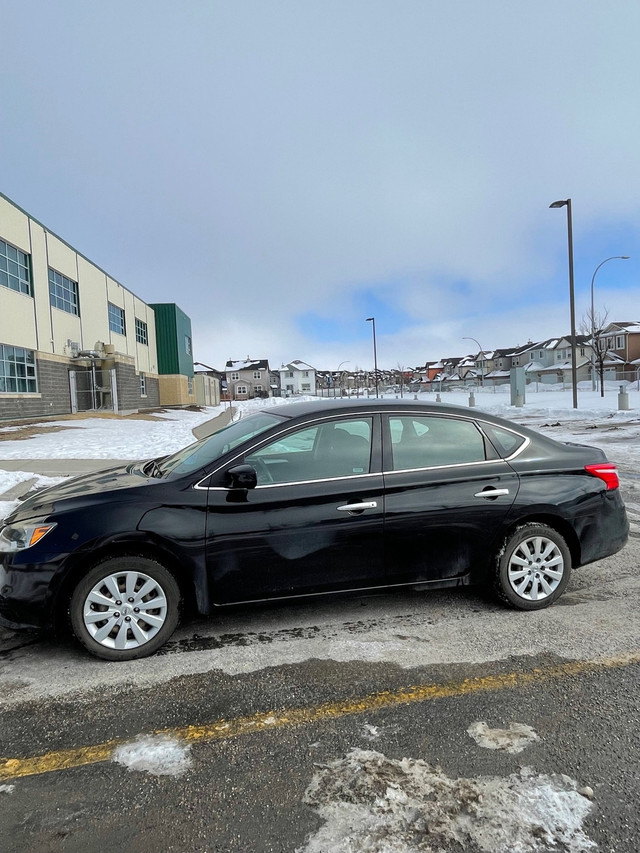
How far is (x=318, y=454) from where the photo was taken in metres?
3.91

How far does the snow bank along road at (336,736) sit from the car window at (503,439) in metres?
1.22

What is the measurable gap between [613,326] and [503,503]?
269 ft

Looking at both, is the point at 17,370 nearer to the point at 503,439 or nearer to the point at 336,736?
the point at 503,439

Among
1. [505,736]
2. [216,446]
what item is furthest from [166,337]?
[505,736]

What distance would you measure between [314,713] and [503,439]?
246cm

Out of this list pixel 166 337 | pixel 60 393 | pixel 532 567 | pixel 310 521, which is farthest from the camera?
pixel 166 337

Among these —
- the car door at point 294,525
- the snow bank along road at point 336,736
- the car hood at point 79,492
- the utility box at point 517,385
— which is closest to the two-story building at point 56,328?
the car hood at point 79,492

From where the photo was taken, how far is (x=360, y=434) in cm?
391

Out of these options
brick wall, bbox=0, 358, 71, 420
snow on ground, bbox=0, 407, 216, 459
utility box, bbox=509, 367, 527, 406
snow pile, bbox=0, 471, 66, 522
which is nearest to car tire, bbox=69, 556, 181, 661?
snow pile, bbox=0, 471, 66, 522

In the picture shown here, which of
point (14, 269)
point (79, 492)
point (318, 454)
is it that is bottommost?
point (79, 492)

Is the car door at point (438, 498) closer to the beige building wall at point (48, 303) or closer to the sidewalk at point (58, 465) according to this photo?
the sidewalk at point (58, 465)

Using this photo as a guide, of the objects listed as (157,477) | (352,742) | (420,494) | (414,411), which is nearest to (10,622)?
(157,477)

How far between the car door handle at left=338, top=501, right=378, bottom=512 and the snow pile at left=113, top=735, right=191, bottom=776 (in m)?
1.66

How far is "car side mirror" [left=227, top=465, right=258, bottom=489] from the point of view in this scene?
341 centimetres
